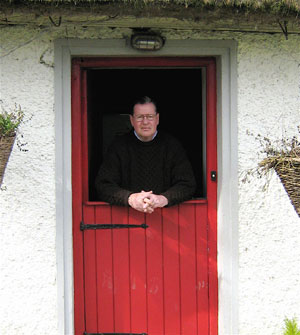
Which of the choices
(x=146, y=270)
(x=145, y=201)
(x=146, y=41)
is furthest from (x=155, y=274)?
(x=146, y=41)

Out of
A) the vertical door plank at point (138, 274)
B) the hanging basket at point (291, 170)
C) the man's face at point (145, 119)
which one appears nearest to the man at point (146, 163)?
the man's face at point (145, 119)

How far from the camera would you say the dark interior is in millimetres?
5211

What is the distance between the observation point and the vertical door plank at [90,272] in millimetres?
4035

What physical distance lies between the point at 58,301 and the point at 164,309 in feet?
2.94

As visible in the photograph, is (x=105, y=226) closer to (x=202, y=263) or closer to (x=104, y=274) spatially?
(x=104, y=274)

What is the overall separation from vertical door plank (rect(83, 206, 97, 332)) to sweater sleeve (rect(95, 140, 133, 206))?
188 mm

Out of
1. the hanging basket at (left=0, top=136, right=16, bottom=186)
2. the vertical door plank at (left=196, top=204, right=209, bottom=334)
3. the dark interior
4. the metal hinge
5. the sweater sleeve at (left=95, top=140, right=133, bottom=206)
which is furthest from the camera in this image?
→ the dark interior

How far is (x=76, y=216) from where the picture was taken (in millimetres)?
4016

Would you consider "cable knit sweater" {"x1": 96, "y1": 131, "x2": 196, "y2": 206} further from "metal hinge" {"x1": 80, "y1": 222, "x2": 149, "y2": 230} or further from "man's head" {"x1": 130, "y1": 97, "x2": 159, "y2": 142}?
"metal hinge" {"x1": 80, "y1": 222, "x2": 149, "y2": 230}

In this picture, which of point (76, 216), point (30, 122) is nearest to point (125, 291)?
point (76, 216)

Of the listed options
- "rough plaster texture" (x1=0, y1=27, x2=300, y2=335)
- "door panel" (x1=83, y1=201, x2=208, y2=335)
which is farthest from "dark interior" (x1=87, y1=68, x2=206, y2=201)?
"rough plaster texture" (x1=0, y1=27, x2=300, y2=335)

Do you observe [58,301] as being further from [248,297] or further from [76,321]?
[248,297]

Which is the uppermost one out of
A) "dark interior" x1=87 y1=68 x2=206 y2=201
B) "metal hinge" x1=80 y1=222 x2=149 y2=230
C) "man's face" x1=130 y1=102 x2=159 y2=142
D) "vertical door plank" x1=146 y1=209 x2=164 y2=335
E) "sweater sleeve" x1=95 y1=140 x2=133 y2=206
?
"dark interior" x1=87 y1=68 x2=206 y2=201

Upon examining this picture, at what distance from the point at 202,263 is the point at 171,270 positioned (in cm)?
27
